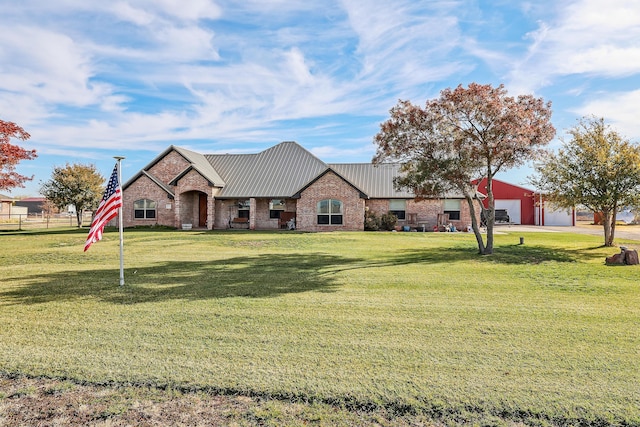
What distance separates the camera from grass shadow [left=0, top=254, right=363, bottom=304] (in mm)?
9484

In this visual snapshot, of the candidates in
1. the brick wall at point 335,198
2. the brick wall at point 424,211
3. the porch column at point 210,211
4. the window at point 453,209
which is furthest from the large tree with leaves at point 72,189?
the window at point 453,209

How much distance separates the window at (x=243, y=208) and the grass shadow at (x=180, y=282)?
19159 mm

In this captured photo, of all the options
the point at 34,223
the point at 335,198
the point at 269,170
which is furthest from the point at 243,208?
the point at 34,223

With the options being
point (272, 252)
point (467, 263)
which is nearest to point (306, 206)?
point (272, 252)

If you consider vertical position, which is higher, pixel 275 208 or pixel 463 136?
pixel 463 136

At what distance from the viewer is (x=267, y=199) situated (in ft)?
111

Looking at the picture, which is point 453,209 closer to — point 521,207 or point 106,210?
point 521,207

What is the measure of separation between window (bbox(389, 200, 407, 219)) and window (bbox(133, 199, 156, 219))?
19.2 m

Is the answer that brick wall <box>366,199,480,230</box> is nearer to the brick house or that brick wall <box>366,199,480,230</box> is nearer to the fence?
the brick house

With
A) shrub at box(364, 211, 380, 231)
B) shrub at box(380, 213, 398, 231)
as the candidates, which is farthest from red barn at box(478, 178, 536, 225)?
shrub at box(364, 211, 380, 231)

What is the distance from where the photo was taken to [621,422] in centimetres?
420

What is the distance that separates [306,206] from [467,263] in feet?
58.0

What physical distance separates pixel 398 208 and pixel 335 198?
553 centimetres

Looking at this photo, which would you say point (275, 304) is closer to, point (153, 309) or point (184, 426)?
point (153, 309)
